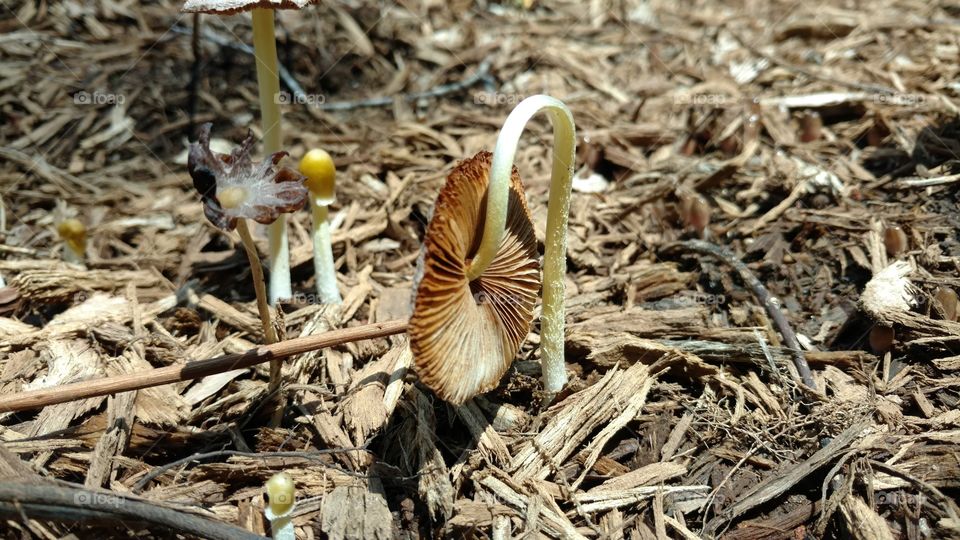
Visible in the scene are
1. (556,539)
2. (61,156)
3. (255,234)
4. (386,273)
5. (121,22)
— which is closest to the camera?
(556,539)

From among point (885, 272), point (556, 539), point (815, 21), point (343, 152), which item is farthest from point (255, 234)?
point (815, 21)

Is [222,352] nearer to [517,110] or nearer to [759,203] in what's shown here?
[517,110]

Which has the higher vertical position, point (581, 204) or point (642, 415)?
point (581, 204)

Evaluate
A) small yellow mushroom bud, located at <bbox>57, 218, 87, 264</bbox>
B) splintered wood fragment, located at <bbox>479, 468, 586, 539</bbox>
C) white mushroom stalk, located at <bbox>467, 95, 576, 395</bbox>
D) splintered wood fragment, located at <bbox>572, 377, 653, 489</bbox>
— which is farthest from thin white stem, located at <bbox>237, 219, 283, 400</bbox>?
small yellow mushroom bud, located at <bbox>57, 218, 87, 264</bbox>

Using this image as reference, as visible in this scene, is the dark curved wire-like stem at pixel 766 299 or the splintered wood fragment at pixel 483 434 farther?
the dark curved wire-like stem at pixel 766 299

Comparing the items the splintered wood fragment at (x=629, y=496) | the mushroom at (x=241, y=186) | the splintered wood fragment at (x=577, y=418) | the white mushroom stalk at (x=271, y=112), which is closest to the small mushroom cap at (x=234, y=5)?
the white mushroom stalk at (x=271, y=112)

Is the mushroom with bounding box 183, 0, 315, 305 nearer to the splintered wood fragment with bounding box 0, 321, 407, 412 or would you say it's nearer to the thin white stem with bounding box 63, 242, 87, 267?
the splintered wood fragment with bounding box 0, 321, 407, 412

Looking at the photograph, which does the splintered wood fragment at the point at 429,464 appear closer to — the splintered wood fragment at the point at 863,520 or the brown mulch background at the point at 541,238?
the brown mulch background at the point at 541,238
